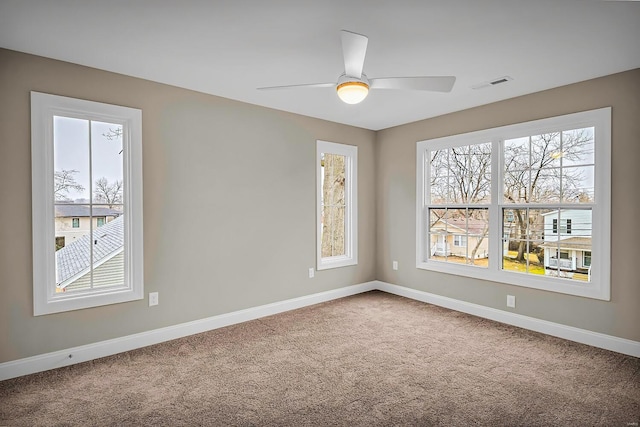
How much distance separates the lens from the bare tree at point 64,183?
2.98 metres

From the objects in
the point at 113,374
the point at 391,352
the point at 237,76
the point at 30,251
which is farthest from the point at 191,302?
the point at 237,76

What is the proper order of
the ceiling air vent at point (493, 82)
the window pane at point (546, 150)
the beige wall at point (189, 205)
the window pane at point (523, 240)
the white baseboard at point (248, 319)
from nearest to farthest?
the beige wall at point (189, 205), the white baseboard at point (248, 319), the ceiling air vent at point (493, 82), the window pane at point (546, 150), the window pane at point (523, 240)

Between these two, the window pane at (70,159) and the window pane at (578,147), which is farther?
the window pane at (578,147)

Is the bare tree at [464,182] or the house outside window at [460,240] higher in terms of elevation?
the bare tree at [464,182]

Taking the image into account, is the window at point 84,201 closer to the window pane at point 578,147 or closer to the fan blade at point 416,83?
the fan blade at point 416,83

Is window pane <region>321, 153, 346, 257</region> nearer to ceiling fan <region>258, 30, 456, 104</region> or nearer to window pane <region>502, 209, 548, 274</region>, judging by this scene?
window pane <region>502, 209, 548, 274</region>

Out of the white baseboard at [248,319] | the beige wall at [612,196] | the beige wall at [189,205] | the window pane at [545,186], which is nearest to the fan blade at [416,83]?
the beige wall at [612,196]

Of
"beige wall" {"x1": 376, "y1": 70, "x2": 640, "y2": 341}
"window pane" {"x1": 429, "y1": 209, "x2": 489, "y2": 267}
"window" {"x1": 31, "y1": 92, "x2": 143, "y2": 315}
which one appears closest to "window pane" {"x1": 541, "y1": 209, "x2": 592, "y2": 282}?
"beige wall" {"x1": 376, "y1": 70, "x2": 640, "y2": 341}

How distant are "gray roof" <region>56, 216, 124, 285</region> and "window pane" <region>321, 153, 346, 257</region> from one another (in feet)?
8.66

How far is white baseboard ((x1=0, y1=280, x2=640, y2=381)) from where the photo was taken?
285 cm

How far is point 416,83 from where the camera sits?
8.36 ft

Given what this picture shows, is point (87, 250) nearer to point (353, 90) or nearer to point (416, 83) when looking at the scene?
point (353, 90)

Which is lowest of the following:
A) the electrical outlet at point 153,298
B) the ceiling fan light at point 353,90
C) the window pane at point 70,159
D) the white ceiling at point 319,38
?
the electrical outlet at point 153,298

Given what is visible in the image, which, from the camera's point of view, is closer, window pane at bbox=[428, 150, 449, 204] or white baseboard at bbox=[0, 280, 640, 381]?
white baseboard at bbox=[0, 280, 640, 381]
